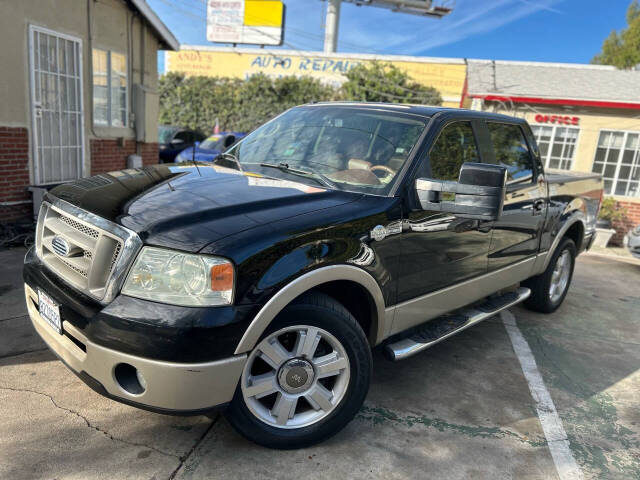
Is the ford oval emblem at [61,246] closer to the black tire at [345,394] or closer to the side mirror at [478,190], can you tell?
the black tire at [345,394]

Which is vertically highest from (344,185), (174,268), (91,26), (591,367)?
(91,26)

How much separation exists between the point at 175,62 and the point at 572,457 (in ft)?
98.4

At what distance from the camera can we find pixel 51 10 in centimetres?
680

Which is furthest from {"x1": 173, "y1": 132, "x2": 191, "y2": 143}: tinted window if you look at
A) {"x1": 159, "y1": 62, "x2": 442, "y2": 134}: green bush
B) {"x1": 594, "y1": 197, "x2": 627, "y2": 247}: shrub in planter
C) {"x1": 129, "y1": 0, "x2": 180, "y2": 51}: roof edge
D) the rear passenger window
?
the rear passenger window

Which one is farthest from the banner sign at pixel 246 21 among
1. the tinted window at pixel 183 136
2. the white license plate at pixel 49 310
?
the white license plate at pixel 49 310

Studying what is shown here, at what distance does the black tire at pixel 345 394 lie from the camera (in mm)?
2488

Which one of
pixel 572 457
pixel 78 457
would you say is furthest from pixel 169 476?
pixel 572 457

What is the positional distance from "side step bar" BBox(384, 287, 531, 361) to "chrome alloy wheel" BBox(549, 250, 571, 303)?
110 cm

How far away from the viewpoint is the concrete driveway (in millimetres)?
2586

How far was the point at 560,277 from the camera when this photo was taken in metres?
5.51

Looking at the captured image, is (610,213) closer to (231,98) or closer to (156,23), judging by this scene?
(156,23)

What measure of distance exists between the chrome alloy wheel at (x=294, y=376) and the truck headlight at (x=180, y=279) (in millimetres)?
386

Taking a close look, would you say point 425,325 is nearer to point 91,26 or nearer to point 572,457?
point 572,457

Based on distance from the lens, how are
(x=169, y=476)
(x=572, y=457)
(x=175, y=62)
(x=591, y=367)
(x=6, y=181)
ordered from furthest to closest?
1. (x=175, y=62)
2. (x=6, y=181)
3. (x=591, y=367)
4. (x=572, y=457)
5. (x=169, y=476)
